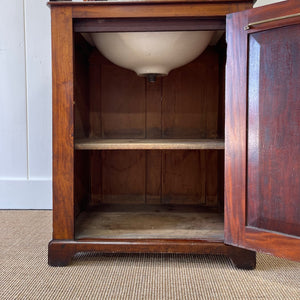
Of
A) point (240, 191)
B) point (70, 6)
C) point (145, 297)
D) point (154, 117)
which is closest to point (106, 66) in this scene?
point (154, 117)

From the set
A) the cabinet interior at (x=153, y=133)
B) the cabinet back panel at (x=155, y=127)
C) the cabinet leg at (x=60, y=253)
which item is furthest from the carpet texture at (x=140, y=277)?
the cabinet back panel at (x=155, y=127)

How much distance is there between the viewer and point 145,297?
28.4 inches

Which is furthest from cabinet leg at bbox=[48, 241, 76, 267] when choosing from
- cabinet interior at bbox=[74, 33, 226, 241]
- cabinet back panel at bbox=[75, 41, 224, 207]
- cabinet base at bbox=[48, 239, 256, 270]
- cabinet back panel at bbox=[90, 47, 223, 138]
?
cabinet back panel at bbox=[90, 47, 223, 138]

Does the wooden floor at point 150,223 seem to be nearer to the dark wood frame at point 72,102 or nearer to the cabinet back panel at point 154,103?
the dark wood frame at point 72,102


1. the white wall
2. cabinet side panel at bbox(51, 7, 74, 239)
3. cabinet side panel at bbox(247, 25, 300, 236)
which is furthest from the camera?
the white wall

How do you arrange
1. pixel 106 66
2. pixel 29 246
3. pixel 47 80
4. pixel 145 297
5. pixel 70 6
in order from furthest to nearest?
pixel 47 80 < pixel 106 66 < pixel 29 246 < pixel 70 6 < pixel 145 297

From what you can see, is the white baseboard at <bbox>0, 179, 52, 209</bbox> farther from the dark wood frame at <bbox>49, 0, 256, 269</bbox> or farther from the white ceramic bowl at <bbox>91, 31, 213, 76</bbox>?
the white ceramic bowl at <bbox>91, 31, 213, 76</bbox>

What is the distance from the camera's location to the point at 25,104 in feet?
4.71

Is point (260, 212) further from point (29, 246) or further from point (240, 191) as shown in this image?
point (29, 246)

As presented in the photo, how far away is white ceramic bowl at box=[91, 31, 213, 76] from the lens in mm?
927

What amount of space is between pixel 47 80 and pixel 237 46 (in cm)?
94

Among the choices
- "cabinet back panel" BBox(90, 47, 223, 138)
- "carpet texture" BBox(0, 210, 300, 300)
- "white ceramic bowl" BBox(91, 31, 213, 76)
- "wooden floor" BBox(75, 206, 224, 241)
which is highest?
"white ceramic bowl" BBox(91, 31, 213, 76)

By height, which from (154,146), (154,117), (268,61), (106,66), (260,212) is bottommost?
(260,212)

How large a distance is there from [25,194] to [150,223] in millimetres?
715
